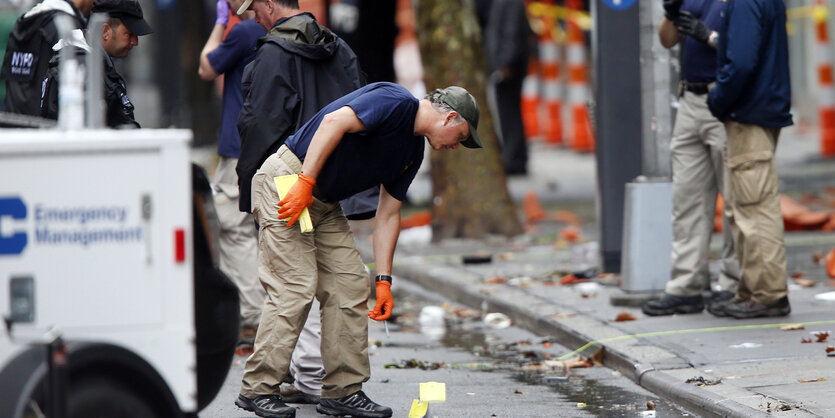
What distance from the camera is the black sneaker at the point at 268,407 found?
5.35m

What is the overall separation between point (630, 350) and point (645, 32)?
2248 mm

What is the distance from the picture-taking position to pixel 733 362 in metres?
6.20

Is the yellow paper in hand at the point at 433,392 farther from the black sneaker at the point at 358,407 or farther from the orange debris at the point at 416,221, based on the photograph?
the orange debris at the point at 416,221

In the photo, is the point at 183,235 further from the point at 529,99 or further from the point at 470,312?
the point at 529,99

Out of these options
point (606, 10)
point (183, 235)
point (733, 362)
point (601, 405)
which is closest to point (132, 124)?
point (183, 235)

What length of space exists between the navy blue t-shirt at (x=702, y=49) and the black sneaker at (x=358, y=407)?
299 cm

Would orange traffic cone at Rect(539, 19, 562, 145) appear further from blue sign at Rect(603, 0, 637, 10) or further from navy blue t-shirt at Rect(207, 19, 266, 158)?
navy blue t-shirt at Rect(207, 19, 266, 158)

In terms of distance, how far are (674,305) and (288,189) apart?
2994 mm

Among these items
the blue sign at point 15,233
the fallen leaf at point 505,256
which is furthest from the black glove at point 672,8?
the blue sign at point 15,233

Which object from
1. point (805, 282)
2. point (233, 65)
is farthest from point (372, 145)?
point (805, 282)

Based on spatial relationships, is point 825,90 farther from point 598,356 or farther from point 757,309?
point 598,356

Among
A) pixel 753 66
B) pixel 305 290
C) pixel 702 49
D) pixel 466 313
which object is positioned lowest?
pixel 466 313

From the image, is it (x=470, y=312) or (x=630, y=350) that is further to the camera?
(x=470, y=312)

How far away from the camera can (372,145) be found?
5332 millimetres
